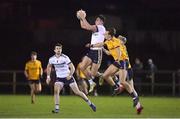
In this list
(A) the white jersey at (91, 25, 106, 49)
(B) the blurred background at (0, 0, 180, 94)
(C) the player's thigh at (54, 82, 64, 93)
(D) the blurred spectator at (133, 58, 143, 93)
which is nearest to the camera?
(C) the player's thigh at (54, 82, 64, 93)

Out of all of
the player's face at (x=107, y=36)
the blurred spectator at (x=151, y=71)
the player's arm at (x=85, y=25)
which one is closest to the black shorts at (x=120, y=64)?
the player's face at (x=107, y=36)

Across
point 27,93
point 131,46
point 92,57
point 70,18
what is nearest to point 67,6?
point 70,18

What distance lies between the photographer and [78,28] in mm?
44438

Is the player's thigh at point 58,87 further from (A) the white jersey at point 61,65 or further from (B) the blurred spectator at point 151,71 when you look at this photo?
(B) the blurred spectator at point 151,71

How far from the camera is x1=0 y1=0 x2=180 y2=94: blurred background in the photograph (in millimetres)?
43500

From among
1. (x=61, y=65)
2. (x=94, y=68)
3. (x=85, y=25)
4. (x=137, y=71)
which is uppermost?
(x=85, y=25)

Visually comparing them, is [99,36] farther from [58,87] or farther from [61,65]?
[58,87]

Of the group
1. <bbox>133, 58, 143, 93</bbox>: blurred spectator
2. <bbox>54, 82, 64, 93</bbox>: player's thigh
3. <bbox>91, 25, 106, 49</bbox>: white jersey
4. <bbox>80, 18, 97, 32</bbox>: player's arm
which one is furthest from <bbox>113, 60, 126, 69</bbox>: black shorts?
<bbox>133, 58, 143, 93</bbox>: blurred spectator

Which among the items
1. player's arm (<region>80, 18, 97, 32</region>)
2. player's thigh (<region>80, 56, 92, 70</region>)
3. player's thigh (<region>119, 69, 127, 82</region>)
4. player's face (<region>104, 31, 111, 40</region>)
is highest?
player's arm (<region>80, 18, 97, 32</region>)

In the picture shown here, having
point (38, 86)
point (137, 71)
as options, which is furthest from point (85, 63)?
point (137, 71)

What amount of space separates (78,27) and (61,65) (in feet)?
72.6

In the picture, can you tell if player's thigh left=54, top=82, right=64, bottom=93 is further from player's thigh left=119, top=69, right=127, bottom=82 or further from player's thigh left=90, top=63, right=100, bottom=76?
player's thigh left=119, top=69, right=127, bottom=82

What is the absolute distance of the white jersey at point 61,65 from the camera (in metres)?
22.3

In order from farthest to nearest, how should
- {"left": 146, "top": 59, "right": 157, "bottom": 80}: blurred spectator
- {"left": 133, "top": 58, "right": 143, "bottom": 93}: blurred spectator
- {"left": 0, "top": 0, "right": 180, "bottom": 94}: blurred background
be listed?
1. {"left": 0, "top": 0, "right": 180, "bottom": 94}: blurred background
2. {"left": 133, "top": 58, "right": 143, "bottom": 93}: blurred spectator
3. {"left": 146, "top": 59, "right": 157, "bottom": 80}: blurred spectator
